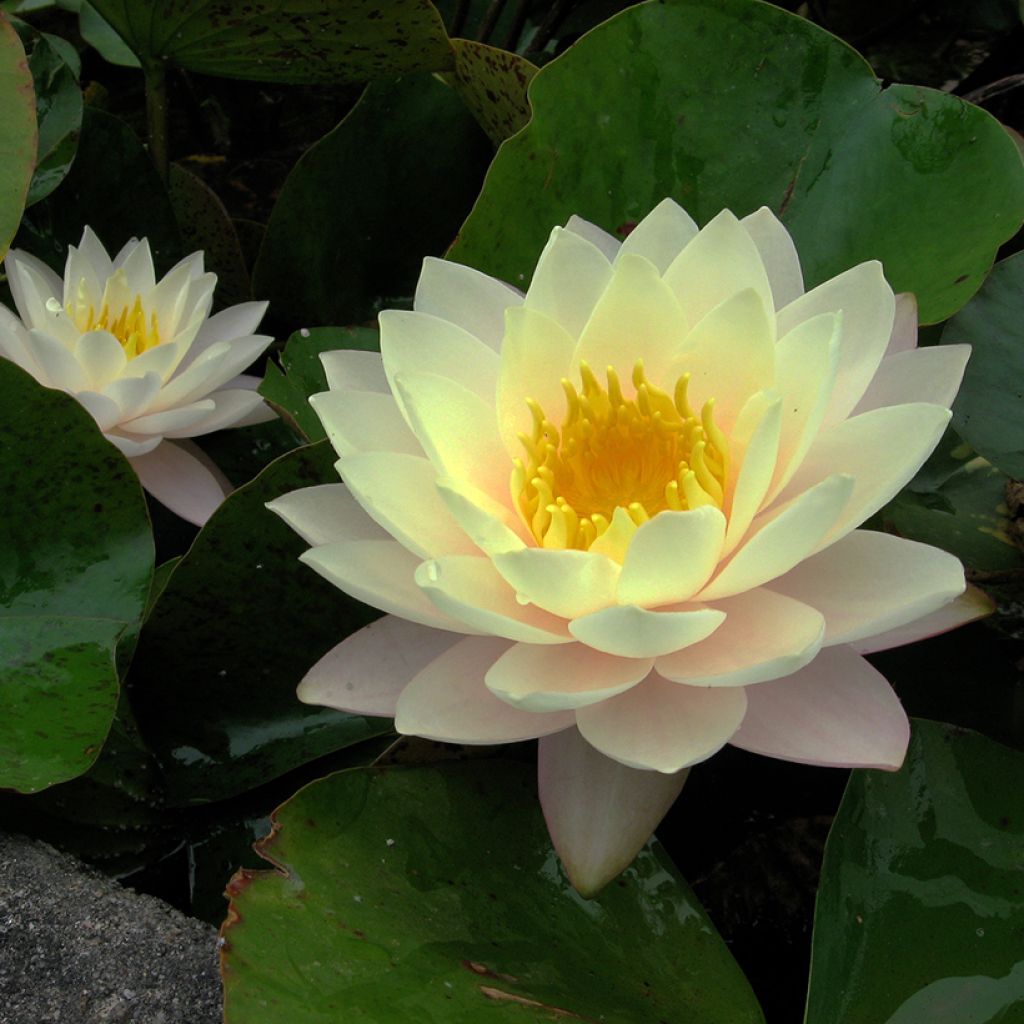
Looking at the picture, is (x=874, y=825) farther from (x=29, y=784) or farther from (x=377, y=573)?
(x=29, y=784)

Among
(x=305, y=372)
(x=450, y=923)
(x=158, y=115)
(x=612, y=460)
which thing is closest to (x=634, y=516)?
(x=612, y=460)

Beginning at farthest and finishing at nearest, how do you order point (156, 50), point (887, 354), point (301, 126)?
point (301, 126)
point (156, 50)
point (887, 354)

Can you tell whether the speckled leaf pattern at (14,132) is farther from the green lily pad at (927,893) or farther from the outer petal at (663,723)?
the green lily pad at (927,893)

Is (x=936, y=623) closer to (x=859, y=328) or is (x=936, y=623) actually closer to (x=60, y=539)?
(x=859, y=328)

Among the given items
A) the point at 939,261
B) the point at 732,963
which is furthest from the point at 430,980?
the point at 939,261

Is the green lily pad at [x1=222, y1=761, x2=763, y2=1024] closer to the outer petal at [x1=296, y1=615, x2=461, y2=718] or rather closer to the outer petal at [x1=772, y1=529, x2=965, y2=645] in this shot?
Result: the outer petal at [x1=296, y1=615, x2=461, y2=718]

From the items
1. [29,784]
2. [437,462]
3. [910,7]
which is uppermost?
[910,7]

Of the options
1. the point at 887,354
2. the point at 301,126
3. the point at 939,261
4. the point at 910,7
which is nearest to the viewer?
the point at 887,354
